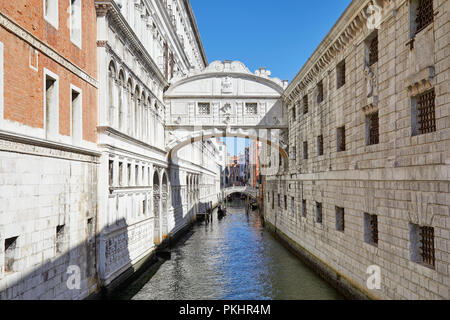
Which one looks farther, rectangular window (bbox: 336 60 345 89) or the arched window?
rectangular window (bbox: 336 60 345 89)

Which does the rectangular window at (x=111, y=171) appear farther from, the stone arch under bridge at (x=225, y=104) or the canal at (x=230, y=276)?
the stone arch under bridge at (x=225, y=104)

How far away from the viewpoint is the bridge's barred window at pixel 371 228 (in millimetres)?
9906

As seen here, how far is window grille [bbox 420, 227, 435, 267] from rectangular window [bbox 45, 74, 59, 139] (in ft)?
24.8

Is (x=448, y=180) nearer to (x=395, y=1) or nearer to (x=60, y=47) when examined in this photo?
(x=395, y=1)

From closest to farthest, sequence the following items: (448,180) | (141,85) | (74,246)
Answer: (448,180), (74,246), (141,85)

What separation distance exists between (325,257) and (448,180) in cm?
764

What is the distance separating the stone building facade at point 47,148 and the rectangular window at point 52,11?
0.02 meters

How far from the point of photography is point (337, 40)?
40.2ft

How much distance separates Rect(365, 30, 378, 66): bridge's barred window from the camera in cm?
1001

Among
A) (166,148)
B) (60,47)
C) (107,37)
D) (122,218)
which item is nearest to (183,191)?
(166,148)

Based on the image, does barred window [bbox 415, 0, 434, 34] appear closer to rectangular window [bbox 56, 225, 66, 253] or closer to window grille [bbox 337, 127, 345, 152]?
window grille [bbox 337, 127, 345, 152]

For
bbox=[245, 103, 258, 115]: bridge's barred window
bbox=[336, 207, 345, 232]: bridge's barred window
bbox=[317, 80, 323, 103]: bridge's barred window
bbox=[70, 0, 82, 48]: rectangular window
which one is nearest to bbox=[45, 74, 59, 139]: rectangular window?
bbox=[70, 0, 82, 48]: rectangular window

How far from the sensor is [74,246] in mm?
9508

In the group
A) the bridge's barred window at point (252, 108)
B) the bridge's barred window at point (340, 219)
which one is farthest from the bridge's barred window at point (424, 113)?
the bridge's barred window at point (252, 108)
